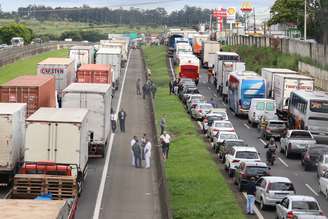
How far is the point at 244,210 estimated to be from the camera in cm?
2955

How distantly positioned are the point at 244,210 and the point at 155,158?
1141 cm

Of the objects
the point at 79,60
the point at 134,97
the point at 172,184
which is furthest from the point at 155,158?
the point at 79,60

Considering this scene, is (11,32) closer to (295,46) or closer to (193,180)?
(295,46)

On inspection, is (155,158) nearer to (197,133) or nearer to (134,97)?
(197,133)

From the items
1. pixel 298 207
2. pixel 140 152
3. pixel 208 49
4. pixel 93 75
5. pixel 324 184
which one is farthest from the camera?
pixel 208 49

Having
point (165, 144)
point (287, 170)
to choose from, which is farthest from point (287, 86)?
point (165, 144)

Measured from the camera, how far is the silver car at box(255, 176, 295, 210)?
96.0 ft

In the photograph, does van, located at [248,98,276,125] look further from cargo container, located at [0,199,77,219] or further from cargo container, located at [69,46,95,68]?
cargo container, located at [0,199,77,219]

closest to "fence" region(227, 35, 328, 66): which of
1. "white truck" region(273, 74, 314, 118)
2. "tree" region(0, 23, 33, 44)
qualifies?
"white truck" region(273, 74, 314, 118)

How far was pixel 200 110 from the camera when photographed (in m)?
58.3

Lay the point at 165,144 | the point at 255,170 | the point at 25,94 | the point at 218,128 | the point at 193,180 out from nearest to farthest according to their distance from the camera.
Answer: the point at 255,170 < the point at 193,180 < the point at 25,94 < the point at 165,144 < the point at 218,128

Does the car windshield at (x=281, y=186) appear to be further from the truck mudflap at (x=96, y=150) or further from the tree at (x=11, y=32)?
the tree at (x=11, y=32)

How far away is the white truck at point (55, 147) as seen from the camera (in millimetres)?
29141

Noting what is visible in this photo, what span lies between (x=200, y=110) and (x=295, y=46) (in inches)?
1513
